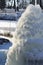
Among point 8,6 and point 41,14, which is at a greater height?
point 41,14

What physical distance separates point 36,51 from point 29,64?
28mm

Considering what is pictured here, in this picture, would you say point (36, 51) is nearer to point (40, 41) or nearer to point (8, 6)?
point (40, 41)

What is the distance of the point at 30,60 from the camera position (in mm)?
455

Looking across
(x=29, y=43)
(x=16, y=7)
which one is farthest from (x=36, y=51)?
(x=16, y=7)

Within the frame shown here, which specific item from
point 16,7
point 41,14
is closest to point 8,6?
point 16,7

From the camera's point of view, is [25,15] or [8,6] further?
[8,6]

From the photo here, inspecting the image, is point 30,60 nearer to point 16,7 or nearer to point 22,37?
point 22,37

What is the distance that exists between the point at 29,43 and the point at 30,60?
0.03 metres

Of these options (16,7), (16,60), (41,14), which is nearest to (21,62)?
(16,60)

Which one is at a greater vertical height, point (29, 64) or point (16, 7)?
point (29, 64)

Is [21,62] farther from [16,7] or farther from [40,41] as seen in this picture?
[16,7]

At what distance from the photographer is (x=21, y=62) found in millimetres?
455

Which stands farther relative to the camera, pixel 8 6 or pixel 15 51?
pixel 8 6

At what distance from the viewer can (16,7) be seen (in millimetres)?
9766
